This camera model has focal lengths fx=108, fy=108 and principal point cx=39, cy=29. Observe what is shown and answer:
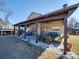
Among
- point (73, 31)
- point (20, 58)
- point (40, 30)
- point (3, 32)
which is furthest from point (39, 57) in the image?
point (73, 31)

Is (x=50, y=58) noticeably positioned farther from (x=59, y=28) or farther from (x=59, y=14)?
(x=59, y=28)

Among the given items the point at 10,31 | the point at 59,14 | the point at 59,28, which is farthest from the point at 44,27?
the point at 10,31

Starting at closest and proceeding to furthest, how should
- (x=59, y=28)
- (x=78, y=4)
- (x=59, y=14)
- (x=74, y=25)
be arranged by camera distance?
(x=78, y=4)
(x=59, y=14)
(x=59, y=28)
(x=74, y=25)

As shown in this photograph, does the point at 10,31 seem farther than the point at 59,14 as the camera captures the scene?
Yes

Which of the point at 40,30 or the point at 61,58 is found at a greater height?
the point at 40,30

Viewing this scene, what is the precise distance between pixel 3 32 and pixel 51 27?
67.1 ft

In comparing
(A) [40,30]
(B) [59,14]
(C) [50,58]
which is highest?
(B) [59,14]

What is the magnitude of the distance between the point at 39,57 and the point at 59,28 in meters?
12.9

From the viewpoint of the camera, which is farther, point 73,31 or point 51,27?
point 73,31

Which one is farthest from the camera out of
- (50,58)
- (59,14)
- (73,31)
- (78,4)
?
(73,31)

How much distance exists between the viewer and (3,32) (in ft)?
114

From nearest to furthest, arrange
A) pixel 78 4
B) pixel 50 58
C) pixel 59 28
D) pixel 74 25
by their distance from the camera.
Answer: pixel 78 4 → pixel 50 58 → pixel 59 28 → pixel 74 25

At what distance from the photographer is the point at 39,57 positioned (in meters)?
7.14

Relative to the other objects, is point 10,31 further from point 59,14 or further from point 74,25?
point 59,14
